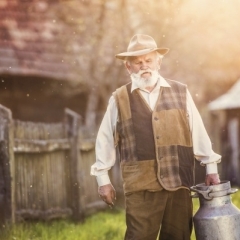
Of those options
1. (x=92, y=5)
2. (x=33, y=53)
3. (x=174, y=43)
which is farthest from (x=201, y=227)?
(x=33, y=53)

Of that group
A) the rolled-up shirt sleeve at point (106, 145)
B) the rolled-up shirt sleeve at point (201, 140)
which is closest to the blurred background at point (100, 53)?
the rolled-up shirt sleeve at point (106, 145)

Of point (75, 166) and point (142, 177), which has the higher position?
point (75, 166)

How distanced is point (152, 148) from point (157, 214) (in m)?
0.49

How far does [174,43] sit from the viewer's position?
10828 mm

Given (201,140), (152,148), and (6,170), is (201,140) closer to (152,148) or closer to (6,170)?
(152,148)

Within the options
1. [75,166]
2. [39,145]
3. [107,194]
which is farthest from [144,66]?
[75,166]

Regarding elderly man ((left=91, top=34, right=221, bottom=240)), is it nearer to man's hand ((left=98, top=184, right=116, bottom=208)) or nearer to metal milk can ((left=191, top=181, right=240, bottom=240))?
man's hand ((left=98, top=184, right=116, bottom=208))

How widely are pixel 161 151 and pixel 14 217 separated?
3.31 m

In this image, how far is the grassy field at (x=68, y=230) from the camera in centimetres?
707

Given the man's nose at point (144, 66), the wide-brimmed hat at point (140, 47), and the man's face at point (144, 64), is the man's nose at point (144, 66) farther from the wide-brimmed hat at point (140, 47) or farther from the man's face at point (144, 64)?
the wide-brimmed hat at point (140, 47)

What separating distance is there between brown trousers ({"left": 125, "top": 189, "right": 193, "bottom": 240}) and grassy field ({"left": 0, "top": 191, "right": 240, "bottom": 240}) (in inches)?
77.8

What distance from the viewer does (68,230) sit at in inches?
302

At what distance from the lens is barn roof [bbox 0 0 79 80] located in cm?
1224

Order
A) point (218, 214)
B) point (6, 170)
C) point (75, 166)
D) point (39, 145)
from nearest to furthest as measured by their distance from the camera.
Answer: point (218, 214) < point (6, 170) < point (39, 145) < point (75, 166)
